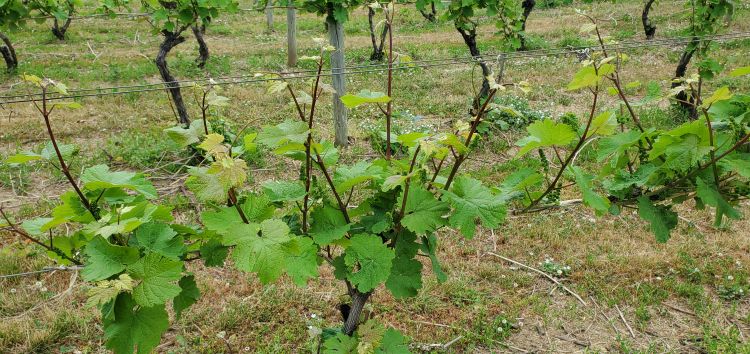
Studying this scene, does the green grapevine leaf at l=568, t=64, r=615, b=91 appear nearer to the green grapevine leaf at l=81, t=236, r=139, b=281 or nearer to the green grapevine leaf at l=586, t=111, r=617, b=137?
the green grapevine leaf at l=586, t=111, r=617, b=137

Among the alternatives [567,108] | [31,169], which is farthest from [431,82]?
[31,169]

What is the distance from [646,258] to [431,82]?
17.0ft

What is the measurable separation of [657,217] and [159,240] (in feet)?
5.55

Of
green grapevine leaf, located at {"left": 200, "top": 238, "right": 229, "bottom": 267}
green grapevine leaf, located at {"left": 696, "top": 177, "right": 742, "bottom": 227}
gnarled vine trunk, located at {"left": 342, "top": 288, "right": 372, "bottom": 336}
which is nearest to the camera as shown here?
green grapevine leaf, located at {"left": 200, "top": 238, "right": 229, "bottom": 267}

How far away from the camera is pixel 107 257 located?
1.56 meters

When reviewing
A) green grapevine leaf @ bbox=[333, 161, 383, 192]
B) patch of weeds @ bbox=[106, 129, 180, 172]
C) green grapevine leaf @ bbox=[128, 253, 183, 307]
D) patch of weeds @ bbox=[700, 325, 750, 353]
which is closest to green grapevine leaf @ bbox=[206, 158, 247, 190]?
green grapevine leaf @ bbox=[128, 253, 183, 307]

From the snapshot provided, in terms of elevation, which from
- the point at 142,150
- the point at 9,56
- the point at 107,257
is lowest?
the point at 142,150

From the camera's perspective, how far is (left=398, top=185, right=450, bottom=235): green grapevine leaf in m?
1.77

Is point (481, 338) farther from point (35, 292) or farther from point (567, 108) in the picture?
point (567, 108)

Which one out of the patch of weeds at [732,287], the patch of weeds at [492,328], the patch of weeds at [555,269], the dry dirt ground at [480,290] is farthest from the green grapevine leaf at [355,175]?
the patch of weeds at [732,287]

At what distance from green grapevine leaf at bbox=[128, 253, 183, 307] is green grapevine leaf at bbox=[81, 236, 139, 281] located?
4cm

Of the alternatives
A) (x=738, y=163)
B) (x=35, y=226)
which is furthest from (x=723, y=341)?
(x=35, y=226)

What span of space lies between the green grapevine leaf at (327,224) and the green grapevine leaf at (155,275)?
45 centimetres

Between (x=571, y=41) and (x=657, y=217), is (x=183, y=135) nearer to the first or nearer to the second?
(x=657, y=217)
